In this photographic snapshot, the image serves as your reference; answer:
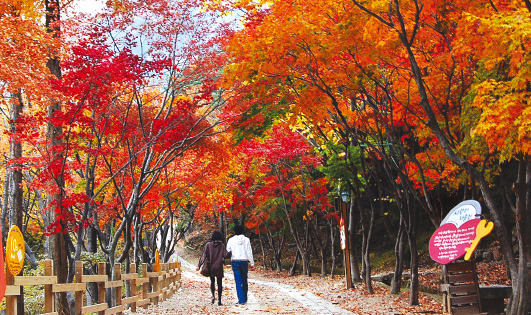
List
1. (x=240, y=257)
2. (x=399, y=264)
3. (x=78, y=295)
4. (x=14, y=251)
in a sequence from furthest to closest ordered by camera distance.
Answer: (x=399, y=264) < (x=240, y=257) < (x=78, y=295) < (x=14, y=251)

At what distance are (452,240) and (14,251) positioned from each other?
5.66m

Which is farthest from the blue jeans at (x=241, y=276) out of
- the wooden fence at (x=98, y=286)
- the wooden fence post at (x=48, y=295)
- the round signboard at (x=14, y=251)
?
the round signboard at (x=14, y=251)

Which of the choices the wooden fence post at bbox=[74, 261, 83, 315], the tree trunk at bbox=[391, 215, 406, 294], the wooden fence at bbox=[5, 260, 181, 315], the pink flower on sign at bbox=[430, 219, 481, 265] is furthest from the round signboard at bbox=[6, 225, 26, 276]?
the tree trunk at bbox=[391, 215, 406, 294]

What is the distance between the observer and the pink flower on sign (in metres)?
7.31

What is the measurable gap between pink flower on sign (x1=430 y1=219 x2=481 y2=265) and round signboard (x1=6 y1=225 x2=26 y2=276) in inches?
217

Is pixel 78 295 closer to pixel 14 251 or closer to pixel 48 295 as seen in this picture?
pixel 48 295

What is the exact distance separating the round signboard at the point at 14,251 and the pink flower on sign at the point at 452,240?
5.51 m

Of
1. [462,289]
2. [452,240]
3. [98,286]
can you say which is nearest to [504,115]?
[452,240]

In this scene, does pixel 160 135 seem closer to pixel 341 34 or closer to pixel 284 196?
pixel 341 34

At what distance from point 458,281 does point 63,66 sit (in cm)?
838

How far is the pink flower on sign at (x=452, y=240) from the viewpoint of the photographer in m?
7.31

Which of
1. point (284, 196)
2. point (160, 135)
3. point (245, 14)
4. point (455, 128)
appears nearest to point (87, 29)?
point (160, 135)

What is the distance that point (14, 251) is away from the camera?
6.10m

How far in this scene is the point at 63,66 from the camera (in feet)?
35.5
